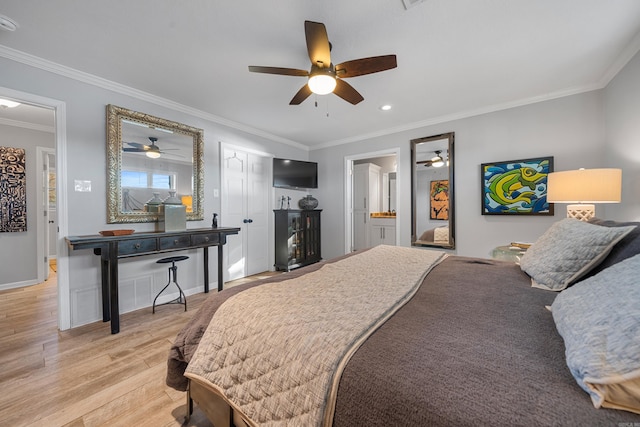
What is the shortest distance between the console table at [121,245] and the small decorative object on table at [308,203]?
74.4 inches

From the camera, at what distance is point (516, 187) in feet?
10.1

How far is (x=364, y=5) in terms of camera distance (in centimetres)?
166

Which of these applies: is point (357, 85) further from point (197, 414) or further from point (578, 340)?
point (197, 414)

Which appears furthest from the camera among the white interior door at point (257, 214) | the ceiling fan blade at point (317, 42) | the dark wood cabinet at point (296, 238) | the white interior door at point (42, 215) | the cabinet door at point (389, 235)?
the cabinet door at point (389, 235)

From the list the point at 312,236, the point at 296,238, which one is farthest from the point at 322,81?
the point at 312,236

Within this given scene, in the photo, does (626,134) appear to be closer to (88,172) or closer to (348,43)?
(348,43)

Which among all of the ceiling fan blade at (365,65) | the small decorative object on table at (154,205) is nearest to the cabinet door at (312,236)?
the small decorative object on table at (154,205)

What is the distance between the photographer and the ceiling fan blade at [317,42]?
1558mm

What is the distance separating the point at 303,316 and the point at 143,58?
2.64m

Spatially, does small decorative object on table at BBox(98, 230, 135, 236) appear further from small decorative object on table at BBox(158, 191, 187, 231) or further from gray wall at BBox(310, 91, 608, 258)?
gray wall at BBox(310, 91, 608, 258)

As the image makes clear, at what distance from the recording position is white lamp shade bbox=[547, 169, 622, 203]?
1.95 m

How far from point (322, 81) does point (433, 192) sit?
8.37 ft

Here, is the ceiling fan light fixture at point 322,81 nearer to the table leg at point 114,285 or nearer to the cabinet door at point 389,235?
the table leg at point 114,285

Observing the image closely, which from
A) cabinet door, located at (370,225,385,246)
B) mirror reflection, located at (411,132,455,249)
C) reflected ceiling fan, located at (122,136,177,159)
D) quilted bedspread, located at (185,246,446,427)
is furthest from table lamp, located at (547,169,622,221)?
reflected ceiling fan, located at (122,136,177,159)
